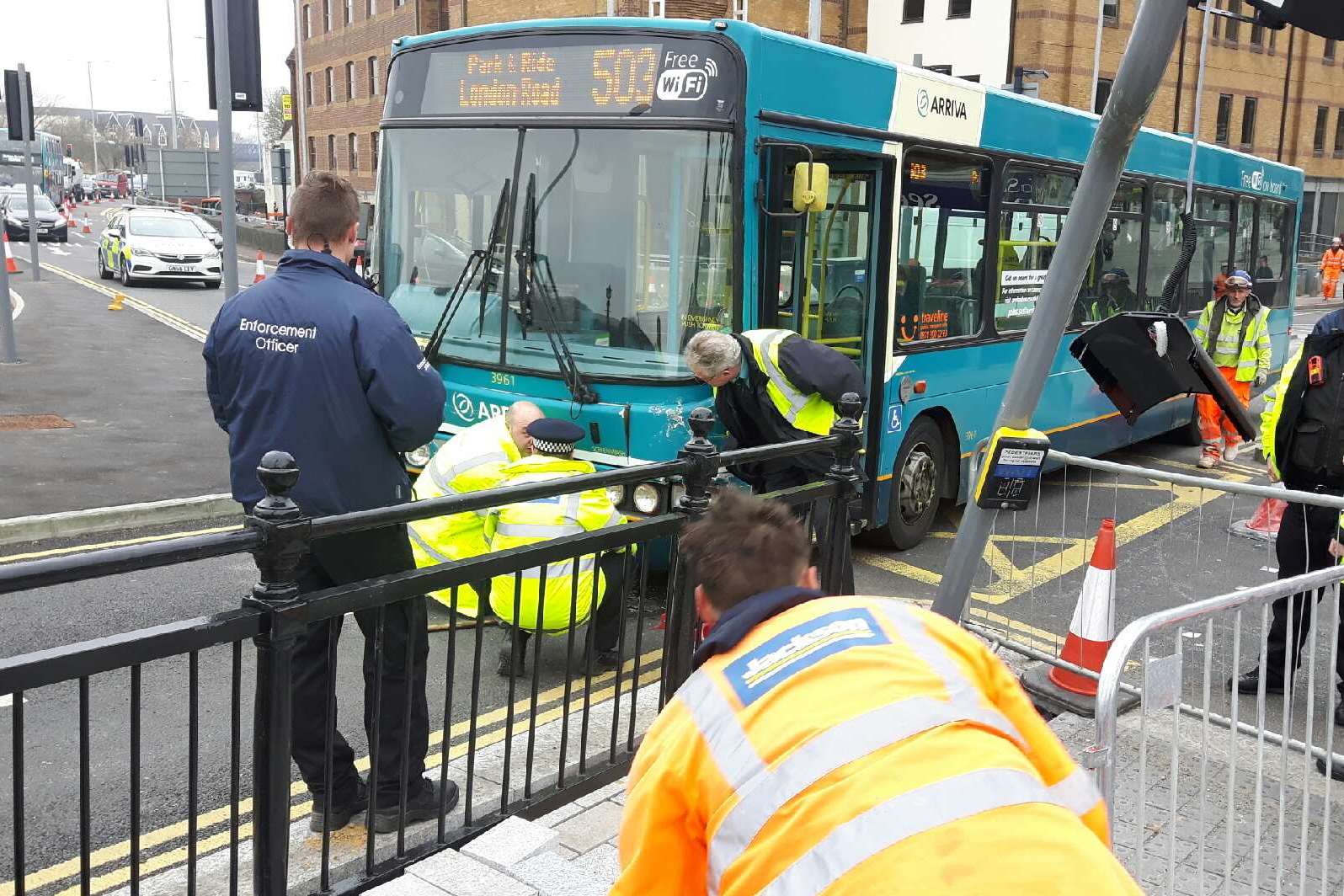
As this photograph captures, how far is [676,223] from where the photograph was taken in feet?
21.0

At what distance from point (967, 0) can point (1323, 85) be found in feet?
62.6

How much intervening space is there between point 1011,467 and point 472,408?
4055 mm

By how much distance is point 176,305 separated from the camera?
75.9ft

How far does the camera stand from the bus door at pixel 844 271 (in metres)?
6.96

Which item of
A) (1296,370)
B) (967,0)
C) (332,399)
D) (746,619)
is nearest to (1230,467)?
(1296,370)

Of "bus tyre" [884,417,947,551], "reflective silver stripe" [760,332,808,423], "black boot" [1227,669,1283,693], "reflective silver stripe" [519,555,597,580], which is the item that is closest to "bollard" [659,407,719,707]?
"reflective silver stripe" [519,555,597,580]

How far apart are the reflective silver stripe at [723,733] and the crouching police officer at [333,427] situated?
1981mm

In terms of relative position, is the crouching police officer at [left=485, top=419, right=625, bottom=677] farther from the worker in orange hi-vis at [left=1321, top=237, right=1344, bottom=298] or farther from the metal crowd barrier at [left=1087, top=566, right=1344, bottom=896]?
the worker in orange hi-vis at [left=1321, top=237, right=1344, bottom=298]

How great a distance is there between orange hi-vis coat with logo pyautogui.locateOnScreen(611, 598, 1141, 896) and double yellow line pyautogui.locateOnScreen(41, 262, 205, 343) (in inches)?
635

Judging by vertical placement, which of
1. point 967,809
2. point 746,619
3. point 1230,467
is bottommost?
point 1230,467

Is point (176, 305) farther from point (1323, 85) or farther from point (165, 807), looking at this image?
point (1323, 85)

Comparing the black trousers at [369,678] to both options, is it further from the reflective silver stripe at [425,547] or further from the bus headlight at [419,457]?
the bus headlight at [419,457]

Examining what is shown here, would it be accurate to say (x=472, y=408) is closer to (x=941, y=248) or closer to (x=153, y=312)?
(x=941, y=248)

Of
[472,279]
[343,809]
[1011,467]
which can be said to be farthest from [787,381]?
[343,809]
